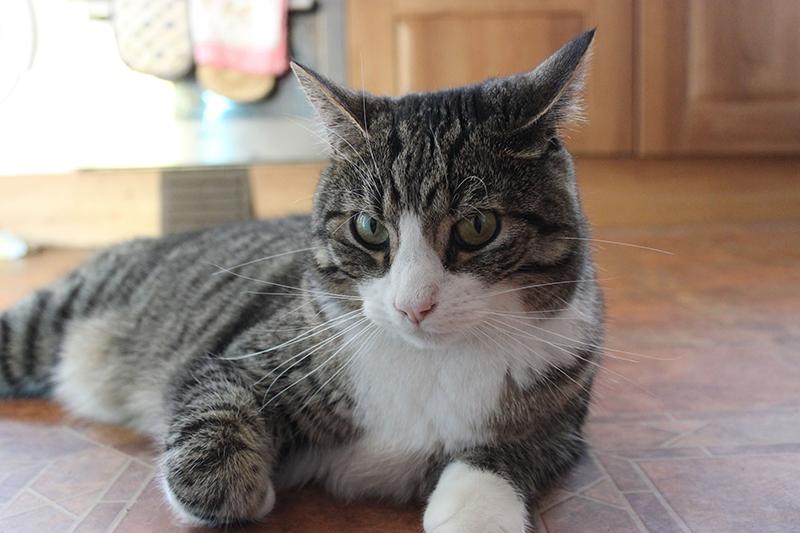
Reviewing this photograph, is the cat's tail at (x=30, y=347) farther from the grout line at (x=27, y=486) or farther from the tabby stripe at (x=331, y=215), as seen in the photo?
the tabby stripe at (x=331, y=215)

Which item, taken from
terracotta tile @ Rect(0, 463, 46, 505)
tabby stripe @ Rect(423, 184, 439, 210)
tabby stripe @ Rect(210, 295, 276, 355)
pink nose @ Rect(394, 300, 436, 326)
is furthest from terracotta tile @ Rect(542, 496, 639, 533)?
terracotta tile @ Rect(0, 463, 46, 505)

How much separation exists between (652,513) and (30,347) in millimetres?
1346

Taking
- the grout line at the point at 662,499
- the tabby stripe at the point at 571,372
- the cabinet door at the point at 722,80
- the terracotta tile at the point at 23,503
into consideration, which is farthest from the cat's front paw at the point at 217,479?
the cabinet door at the point at 722,80

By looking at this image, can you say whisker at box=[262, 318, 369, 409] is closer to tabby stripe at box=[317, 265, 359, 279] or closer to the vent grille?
tabby stripe at box=[317, 265, 359, 279]

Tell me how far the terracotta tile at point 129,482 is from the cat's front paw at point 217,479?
0.13m

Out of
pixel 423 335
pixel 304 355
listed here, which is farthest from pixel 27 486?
pixel 423 335

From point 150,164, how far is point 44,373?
168 cm

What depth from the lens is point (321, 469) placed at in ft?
4.10

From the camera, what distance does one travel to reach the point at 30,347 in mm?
1745

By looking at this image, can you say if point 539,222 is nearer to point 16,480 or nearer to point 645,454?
point 645,454

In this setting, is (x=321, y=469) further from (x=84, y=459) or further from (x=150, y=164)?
(x=150, y=164)

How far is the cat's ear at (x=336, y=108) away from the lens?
3.78 feet

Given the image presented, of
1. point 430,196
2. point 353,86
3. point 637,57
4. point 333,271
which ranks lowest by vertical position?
point 333,271

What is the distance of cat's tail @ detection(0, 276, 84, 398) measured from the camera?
5.67 ft
